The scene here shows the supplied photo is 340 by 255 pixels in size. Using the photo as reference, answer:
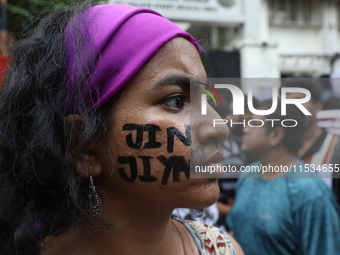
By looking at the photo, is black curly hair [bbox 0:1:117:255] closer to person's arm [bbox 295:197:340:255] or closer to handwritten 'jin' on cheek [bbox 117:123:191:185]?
handwritten 'jin' on cheek [bbox 117:123:191:185]

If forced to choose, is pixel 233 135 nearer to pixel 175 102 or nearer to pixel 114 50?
pixel 175 102

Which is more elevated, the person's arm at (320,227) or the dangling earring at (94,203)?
the dangling earring at (94,203)

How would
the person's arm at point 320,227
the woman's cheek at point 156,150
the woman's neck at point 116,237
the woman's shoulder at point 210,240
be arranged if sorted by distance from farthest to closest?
the person's arm at point 320,227, the woman's shoulder at point 210,240, the woman's neck at point 116,237, the woman's cheek at point 156,150

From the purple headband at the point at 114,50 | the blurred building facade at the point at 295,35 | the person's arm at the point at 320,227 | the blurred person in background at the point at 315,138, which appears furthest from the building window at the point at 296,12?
the purple headband at the point at 114,50

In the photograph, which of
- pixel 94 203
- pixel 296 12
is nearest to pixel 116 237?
pixel 94 203

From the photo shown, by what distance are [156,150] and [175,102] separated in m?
0.18

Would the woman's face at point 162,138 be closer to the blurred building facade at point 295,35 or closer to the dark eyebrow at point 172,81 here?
the dark eyebrow at point 172,81

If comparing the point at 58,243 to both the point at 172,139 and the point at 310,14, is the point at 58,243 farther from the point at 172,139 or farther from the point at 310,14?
the point at 310,14

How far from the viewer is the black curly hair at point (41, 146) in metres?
1.13

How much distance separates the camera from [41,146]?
3.66 ft

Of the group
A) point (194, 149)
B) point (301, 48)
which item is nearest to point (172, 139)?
point (194, 149)

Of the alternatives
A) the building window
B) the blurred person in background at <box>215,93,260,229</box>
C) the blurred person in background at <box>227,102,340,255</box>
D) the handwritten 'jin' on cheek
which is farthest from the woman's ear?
the building window

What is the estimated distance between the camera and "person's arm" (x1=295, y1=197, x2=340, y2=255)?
77.7 inches

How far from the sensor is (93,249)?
1.23 metres
